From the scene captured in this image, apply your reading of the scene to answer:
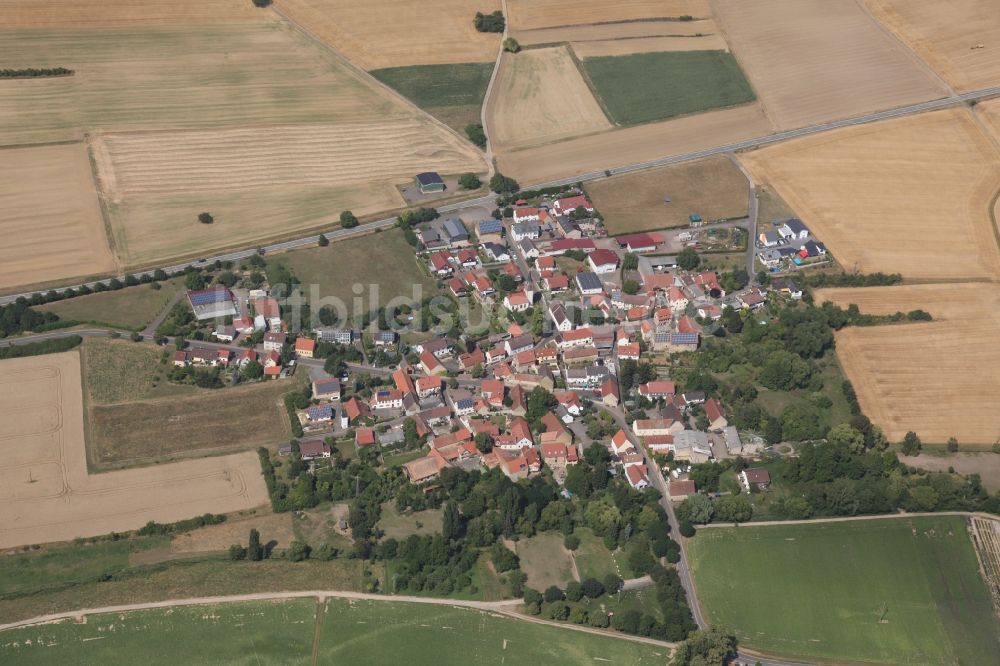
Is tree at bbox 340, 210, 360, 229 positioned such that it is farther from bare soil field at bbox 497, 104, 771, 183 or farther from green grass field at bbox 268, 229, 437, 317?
bare soil field at bbox 497, 104, 771, 183

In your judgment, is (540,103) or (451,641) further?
(540,103)

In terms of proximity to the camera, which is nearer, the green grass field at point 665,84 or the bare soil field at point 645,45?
the green grass field at point 665,84


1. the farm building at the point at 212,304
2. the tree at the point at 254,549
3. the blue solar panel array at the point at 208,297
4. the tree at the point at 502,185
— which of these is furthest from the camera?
the tree at the point at 502,185

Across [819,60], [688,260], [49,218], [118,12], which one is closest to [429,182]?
[688,260]

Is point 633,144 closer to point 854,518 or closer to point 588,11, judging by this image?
point 588,11

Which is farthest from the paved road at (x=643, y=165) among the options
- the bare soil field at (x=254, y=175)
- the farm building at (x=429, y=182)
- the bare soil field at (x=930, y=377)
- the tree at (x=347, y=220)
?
the bare soil field at (x=930, y=377)

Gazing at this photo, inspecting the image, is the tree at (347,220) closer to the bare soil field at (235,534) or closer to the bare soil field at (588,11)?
the bare soil field at (235,534)
